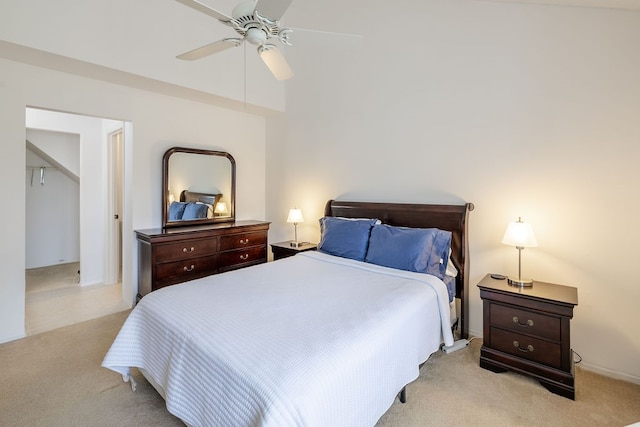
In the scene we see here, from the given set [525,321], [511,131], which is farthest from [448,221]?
[525,321]

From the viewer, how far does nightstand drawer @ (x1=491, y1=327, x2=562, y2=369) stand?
2.15 m

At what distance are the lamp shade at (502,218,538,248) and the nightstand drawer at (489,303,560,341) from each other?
475 mm

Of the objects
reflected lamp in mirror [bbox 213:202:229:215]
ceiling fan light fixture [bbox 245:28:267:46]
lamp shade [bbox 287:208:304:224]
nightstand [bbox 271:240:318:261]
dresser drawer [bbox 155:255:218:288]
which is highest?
ceiling fan light fixture [bbox 245:28:267:46]

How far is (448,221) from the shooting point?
2951 millimetres

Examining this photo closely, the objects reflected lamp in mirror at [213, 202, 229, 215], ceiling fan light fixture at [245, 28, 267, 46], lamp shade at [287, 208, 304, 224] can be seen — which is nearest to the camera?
ceiling fan light fixture at [245, 28, 267, 46]

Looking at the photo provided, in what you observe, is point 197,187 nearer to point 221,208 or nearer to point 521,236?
point 221,208

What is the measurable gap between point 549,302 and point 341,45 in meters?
2.26

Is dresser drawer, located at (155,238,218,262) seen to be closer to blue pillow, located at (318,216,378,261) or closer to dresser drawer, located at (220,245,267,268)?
dresser drawer, located at (220,245,267,268)

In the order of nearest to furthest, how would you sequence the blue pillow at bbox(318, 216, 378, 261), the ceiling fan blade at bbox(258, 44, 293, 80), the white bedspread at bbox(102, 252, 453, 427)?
the white bedspread at bbox(102, 252, 453, 427)
the ceiling fan blade at bbox(258, 44, 293, 80)
the blue pillow at bbox(318, 216, 378, 261)

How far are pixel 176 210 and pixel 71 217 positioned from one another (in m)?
2.98

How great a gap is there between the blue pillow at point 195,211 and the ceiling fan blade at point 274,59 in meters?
2.16

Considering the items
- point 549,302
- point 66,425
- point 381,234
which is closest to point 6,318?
point 66,425

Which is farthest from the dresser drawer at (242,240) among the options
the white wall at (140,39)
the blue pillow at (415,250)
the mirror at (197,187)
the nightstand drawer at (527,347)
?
the nightstand drawer at (527,347)

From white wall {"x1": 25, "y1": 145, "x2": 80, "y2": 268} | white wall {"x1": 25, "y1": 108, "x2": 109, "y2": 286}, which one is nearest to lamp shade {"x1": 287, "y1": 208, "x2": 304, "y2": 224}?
white wall {"x1": 25, "y1": 108, "x2": 109, "y2": 286}
